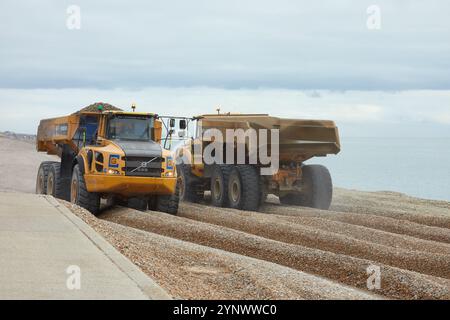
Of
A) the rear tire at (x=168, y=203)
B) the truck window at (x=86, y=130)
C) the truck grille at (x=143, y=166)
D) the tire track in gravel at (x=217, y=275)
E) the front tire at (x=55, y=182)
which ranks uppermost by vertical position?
the truck window at (x=86, y=130)

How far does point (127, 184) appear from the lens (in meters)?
18.6

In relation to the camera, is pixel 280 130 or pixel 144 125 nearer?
pixel 144 125

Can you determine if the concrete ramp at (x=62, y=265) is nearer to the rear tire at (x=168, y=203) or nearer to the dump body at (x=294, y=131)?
the rear tire at (x=168, y=203)

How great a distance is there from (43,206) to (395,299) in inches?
325

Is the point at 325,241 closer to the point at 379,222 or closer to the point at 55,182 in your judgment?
the point at 379,222

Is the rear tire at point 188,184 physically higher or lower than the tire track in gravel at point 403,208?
higher

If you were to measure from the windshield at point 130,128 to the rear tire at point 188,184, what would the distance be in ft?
14.8

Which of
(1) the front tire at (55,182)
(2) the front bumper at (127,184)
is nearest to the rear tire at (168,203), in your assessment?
(2) the front bumper at (127,184)

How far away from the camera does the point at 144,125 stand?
64.2 ft

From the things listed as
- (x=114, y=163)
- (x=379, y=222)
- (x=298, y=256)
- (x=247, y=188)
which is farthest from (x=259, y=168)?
(x=298, y=256)

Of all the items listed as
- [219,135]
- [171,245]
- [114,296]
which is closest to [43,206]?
[171,245]

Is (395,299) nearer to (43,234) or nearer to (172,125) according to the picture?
(43,234)

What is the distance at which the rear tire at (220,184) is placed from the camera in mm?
22531

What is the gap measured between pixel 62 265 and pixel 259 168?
43.1 ft
